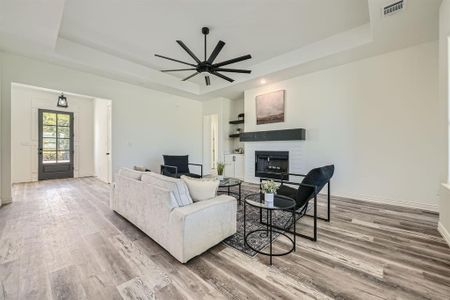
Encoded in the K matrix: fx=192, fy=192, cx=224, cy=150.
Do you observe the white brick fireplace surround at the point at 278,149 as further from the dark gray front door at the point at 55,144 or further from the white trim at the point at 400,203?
the dark gray front door at the point at 55,144

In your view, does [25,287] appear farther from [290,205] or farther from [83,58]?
[83,58]

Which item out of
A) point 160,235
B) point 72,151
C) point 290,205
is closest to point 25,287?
point 160,235

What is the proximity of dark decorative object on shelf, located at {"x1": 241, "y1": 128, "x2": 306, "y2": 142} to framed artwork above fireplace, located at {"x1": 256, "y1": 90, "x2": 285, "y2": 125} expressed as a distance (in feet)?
1.12

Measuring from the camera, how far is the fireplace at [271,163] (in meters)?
4.95

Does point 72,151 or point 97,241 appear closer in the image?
point 97,241

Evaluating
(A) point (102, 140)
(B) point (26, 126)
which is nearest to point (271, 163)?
(A) point (102, 140)

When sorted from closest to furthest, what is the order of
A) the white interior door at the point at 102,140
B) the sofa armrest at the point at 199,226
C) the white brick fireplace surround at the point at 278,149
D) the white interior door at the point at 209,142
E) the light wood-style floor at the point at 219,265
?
1. the light wood-style floor at the point at 219,265
2. the sofa armrest at the point at 199,226
3. the white brick fireplace surround at the point at 278,149
4. the white interior door at the point at 102,140
5. the white interior door at the point at 209,142

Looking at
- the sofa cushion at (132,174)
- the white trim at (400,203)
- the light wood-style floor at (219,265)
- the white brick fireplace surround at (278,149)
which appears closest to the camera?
the light wood-style floor at (219,265)

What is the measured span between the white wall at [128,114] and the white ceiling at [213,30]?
1.22 ft

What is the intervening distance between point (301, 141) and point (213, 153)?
329 cm

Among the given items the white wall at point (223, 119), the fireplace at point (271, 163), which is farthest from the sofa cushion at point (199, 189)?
the white wall at point (223, 119)

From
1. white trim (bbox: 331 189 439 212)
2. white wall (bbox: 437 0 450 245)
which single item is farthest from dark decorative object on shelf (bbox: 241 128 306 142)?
white wall (bbox: 437 0 450 245)

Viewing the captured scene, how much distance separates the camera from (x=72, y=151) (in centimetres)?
636

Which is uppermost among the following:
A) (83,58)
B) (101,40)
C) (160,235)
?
(101,40)
